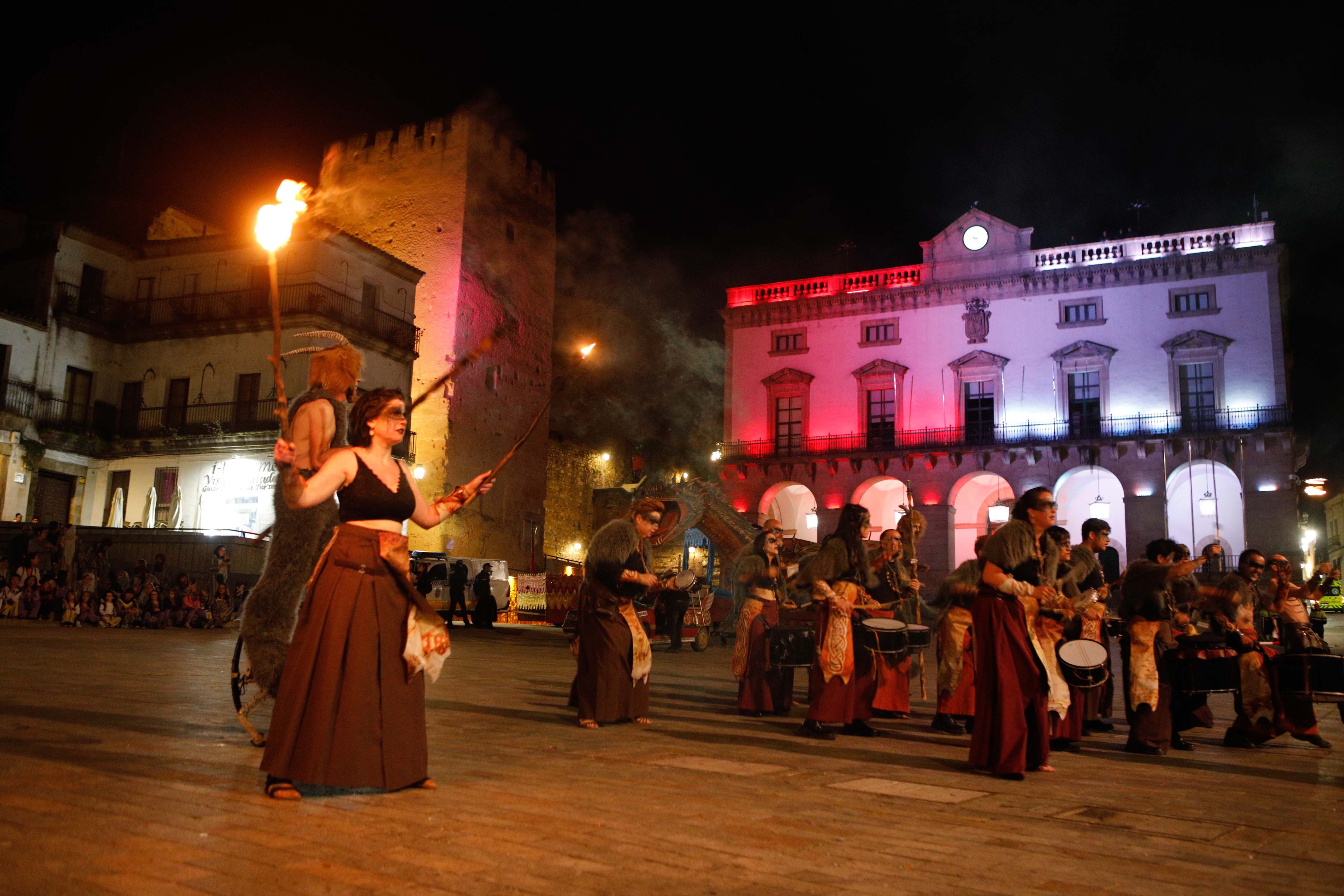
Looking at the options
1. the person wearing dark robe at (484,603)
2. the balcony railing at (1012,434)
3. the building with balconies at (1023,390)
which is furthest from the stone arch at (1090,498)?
the person wearing dark robe at (484,603)

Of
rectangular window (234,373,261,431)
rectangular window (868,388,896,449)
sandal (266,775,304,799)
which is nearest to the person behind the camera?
sandal (266,775,304,799)

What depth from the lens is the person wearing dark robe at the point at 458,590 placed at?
23312mm

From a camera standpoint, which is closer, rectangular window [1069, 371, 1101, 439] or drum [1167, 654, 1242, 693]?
drum [1167, 654, 1242, 693]

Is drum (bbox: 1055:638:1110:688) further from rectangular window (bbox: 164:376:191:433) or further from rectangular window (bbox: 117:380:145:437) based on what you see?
rectangular window (bbox: 117:380:145:437)

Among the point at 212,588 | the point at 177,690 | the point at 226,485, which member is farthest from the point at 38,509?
the point at 177,690

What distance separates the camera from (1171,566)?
7.82 meters

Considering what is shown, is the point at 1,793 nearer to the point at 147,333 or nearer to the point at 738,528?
the point at 738,528

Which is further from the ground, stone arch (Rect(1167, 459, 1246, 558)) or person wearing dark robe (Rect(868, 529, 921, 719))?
stone arch (Rect(1167, 459, 1246, 558))

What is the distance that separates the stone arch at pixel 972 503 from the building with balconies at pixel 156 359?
20831 mm

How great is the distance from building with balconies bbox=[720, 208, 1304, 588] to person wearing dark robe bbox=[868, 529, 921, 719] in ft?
97.7

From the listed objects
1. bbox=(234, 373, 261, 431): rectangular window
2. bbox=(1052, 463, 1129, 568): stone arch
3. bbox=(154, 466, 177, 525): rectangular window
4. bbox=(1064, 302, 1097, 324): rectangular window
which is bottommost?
bbox=(154, 466, 177, 525): rectangular window

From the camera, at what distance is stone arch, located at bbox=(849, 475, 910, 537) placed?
41.2 m

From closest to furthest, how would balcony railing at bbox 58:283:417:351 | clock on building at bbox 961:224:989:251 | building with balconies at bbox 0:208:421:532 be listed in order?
building with balconies at bbox 0:208:421:532 → balcony railing at bbox 58:283:417:351 → clock on building at bbox 961:224:989:251

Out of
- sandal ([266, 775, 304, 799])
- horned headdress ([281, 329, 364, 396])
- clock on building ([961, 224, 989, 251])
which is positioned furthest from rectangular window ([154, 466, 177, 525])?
sandal ([266, 775, 304, 799])
